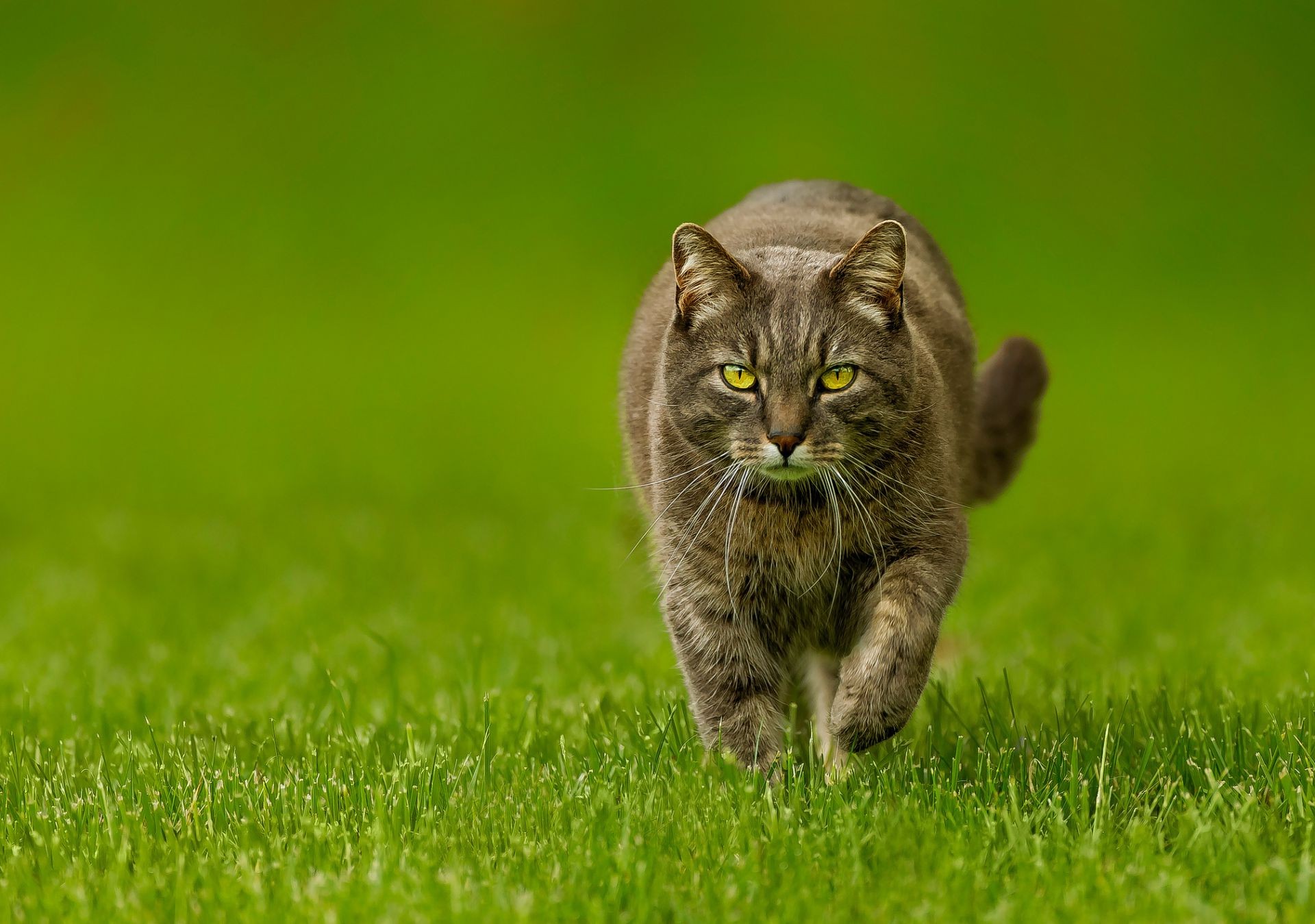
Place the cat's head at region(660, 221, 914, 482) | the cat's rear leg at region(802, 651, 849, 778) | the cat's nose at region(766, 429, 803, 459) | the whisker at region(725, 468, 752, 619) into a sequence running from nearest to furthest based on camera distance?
the cat's nose at region(766, 429, 803, 459) < the cat's head at region(660, 221, 914, 482) < the whisker at region(725, 468, 752, 619) < the cat's rear leg at region(802, 651, 849, 778)

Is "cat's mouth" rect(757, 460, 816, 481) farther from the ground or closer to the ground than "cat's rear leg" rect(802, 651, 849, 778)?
farther from the ground

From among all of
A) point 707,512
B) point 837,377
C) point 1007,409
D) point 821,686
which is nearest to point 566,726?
point 821,686

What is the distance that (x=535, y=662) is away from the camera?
17.9 ft

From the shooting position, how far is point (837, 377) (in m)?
3.57

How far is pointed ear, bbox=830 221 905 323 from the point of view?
354 cm

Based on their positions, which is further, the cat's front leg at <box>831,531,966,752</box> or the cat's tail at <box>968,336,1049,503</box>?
the cat's tail at <box>968,336,1049,503</box>

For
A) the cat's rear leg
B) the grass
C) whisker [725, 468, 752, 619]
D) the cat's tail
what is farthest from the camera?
the cat's tail

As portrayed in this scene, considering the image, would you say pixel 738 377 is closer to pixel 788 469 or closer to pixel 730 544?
pixel 788 469

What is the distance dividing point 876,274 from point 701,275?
441 millimetres

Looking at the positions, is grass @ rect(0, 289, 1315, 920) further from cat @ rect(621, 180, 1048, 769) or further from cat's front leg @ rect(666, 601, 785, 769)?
cat @ rect(621, 180, 1048, 769)

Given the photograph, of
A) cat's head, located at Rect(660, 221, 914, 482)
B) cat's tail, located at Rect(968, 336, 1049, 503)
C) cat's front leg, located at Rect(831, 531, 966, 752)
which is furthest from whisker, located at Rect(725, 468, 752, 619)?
cat's tail, located at Rect(968, 336, 1049, 503)

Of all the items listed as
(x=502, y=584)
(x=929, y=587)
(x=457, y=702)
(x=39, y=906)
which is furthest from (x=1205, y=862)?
(x=502, y=584)

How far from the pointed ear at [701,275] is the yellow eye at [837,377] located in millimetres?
312

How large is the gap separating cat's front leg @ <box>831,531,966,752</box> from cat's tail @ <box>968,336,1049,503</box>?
3.32ft
